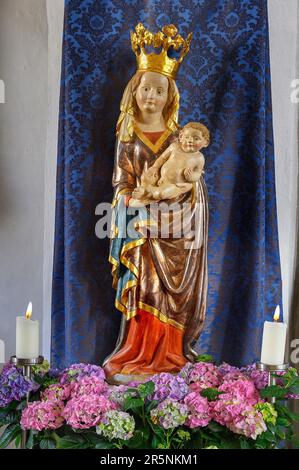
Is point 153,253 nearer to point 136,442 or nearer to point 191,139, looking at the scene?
point 191,139

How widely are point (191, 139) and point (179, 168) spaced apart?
0.36 ft

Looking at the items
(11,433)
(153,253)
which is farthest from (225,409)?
(153,253)

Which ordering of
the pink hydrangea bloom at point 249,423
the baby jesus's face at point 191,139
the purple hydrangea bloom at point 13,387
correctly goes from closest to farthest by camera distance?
the pink hydrangea bloom at point 249,423 → the purple hydrangea bloom at point 13,387 → the baby jesus's face at point 191,139

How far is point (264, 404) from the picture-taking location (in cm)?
177

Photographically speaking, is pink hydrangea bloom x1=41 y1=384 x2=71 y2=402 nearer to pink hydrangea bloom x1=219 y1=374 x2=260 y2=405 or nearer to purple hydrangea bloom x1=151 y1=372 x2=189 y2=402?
purple hydrangea bloom x1=151 y1=372 x2=189 y2=402

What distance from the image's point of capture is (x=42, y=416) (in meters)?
1.76

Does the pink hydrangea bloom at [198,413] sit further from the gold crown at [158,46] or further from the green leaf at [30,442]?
the gold crown at [158,46]

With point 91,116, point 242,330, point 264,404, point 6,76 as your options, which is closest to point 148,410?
point 264,404

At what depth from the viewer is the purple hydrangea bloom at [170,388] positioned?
5.93 feet

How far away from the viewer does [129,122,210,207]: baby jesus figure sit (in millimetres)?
2340

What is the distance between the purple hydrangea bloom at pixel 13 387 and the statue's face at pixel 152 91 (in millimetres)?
1094

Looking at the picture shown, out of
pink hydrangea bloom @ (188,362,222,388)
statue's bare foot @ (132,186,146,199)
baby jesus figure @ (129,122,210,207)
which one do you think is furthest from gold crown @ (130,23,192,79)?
pink hydrangea bloom @ (188,362,222,388)

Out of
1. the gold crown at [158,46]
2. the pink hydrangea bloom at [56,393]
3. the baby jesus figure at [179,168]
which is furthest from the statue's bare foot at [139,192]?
the pink hydrangea bloom at [56,393]
